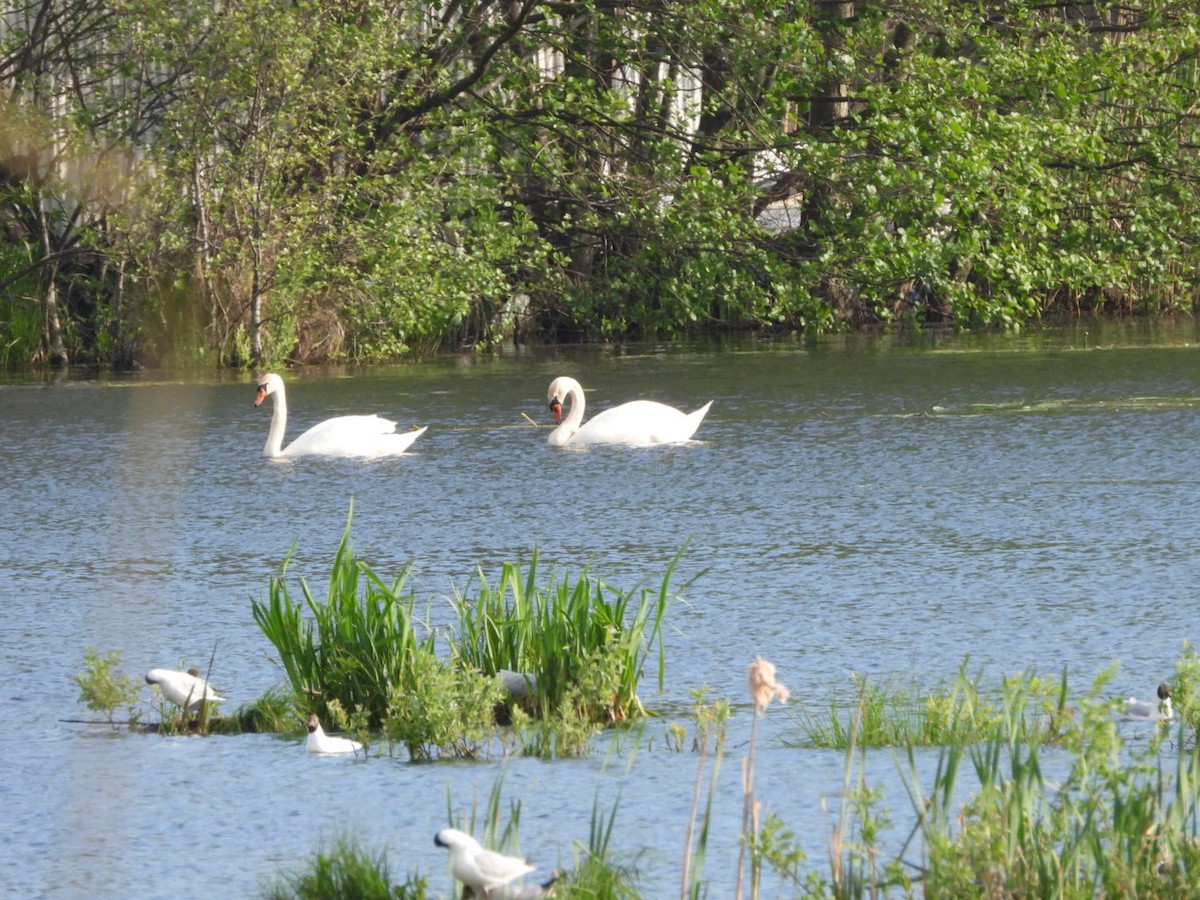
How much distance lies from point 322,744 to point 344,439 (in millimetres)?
6959

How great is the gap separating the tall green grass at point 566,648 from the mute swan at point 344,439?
6281mm

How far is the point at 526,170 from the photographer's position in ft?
65.6

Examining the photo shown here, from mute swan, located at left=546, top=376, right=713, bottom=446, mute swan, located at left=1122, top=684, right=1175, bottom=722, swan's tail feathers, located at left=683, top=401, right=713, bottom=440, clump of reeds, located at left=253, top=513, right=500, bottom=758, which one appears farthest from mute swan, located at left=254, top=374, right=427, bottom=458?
mute swan, located at left=1122, top=684, right=1175, bottom=722

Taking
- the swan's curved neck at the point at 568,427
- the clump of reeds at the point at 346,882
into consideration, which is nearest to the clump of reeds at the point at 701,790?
the clump of reeds at the point at 346,882

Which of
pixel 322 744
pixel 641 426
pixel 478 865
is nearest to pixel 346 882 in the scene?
pixel 478 865

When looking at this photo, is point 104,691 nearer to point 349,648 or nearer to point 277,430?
point 349,648

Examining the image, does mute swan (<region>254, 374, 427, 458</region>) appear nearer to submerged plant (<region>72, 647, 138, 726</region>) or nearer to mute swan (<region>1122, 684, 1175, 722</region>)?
submerged plant (<region>72, 647, 138, 726</region>)

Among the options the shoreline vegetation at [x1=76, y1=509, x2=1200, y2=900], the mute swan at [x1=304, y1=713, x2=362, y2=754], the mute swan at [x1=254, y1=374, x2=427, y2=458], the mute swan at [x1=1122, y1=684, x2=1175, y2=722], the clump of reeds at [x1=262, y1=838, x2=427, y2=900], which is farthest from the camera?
the mute swan at [x1=254, y1=374, x2=427, y2=458]

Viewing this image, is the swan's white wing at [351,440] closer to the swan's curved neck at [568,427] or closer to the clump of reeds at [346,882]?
the swan's curved neck at [568,427]

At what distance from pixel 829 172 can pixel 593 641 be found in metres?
13.4

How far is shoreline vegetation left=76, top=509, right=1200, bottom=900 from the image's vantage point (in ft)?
11.6

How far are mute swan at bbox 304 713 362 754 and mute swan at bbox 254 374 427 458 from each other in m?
6.80

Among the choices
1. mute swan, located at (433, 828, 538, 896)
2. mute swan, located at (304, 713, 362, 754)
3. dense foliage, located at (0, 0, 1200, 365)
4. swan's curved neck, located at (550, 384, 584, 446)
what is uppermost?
dense foliage, located at (0, 0, 1200, 365)

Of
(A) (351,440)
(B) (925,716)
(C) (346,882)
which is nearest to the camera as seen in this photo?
(C) (346,882)
